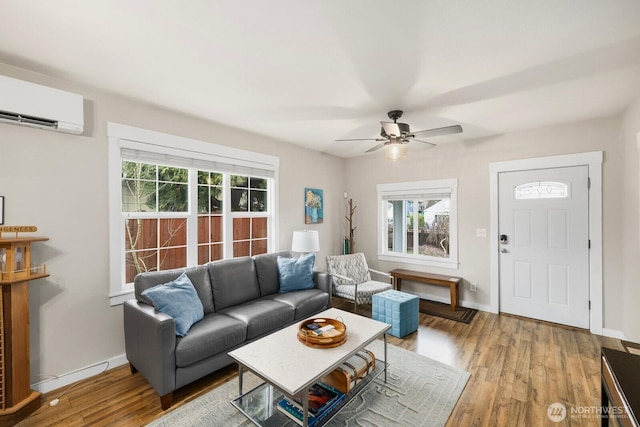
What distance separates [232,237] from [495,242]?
3.68 meters

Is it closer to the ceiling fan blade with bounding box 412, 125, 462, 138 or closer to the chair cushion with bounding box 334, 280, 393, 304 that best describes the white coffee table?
the chair cushion with bounding box 334, 280, 393, 304

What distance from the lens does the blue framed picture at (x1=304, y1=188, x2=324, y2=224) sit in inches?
185

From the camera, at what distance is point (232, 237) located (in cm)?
372

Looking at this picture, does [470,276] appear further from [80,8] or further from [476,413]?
[80,8]

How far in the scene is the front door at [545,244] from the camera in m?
3.41

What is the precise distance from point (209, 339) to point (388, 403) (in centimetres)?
151

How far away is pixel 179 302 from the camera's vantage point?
238 centimetres

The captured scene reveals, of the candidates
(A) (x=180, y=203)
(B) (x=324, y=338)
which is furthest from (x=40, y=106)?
(B) (x=324, y=338)

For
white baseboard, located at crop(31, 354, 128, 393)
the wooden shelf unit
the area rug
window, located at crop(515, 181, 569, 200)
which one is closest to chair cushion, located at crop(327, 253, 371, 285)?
the area rug

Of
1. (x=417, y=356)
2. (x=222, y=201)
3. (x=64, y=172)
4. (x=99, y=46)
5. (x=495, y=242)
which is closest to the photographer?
(x=99, y=46)

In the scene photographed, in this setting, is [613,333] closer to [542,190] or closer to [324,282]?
[542,190]

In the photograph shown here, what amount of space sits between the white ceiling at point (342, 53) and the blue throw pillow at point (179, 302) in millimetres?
1796

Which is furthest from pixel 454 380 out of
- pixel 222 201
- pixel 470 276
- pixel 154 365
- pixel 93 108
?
pixel 93 108

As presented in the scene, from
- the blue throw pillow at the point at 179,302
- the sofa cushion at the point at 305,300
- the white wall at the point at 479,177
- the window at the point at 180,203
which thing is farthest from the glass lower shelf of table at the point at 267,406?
the white wall at the point at 479,177
